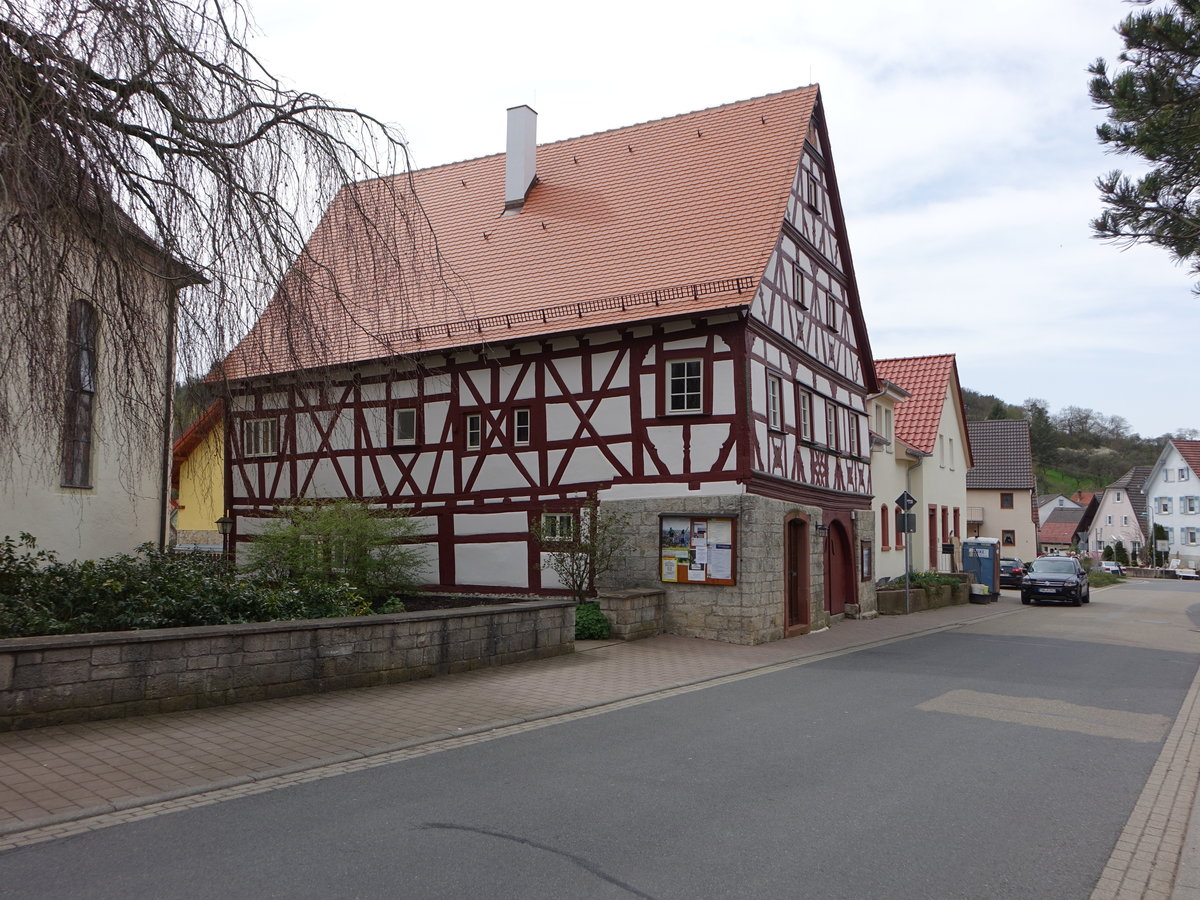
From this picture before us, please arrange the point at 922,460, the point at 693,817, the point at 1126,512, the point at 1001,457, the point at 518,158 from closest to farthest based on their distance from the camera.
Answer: the point at 693,817
the point at 518,158
the point at 922,460
the point at 1001,457
the point at 1126,512

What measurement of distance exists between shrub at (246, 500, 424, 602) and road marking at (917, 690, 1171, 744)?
33.3 feet

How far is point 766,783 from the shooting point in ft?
21.6

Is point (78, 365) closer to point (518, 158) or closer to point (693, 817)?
point (693, 817)

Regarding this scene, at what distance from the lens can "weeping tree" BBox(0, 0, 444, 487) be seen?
20.4ft

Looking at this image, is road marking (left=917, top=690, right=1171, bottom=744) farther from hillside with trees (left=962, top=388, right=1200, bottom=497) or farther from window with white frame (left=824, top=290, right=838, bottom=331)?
hillside with trees (left=962, top=388, right=1200, bottom=497)

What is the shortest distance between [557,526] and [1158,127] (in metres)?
11.3

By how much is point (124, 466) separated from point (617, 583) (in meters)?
9.84

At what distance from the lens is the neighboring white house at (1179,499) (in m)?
80.2

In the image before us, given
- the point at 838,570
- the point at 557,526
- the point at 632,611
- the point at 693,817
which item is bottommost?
the point at 693,817

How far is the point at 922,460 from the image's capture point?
32688 mm

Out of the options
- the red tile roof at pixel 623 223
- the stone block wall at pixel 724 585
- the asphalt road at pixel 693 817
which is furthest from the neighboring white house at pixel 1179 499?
the asphalt road at pixel 693 817

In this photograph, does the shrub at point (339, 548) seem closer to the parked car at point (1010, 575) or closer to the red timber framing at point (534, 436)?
the red timber framing at point (534, 436)

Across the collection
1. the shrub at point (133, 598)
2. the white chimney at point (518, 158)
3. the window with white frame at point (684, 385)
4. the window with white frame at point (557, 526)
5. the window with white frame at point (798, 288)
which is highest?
the white chimney at point (518, 158)

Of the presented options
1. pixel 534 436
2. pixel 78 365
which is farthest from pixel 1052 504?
pixel 78 365
